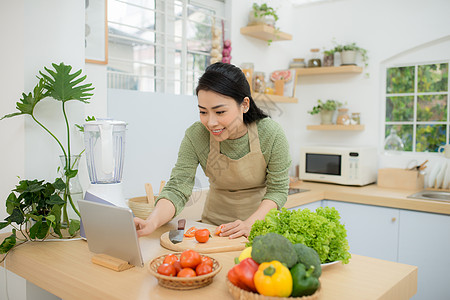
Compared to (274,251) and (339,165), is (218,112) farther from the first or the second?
(339,165)

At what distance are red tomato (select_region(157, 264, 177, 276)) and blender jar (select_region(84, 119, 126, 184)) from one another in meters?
0.64

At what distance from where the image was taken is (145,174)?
8.66ft

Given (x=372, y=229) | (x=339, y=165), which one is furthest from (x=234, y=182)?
(x=339, y=165)

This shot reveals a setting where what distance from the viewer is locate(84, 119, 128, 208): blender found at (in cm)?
156

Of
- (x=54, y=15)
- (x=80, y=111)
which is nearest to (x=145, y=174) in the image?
(x=80, y=111)

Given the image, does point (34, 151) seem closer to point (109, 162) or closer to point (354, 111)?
point (109, 162)

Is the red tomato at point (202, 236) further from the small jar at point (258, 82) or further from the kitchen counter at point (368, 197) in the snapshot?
the small jar at point (258, 82)

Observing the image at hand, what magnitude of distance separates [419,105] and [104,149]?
9.33 feet

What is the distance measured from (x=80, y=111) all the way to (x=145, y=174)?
79 centimetres

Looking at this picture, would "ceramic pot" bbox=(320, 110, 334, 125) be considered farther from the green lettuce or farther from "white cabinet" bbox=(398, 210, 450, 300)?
the green lettuce

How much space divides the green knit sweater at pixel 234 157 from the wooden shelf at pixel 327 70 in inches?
75.0

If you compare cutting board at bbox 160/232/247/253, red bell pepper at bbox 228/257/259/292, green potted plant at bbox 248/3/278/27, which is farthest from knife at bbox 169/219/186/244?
green potted plant at bbox 248/3/278/27

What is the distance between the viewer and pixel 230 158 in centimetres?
188

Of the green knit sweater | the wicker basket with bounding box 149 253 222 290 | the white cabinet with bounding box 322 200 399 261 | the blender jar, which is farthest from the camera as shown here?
the white cabinet with bounding box 322 200 399 261
